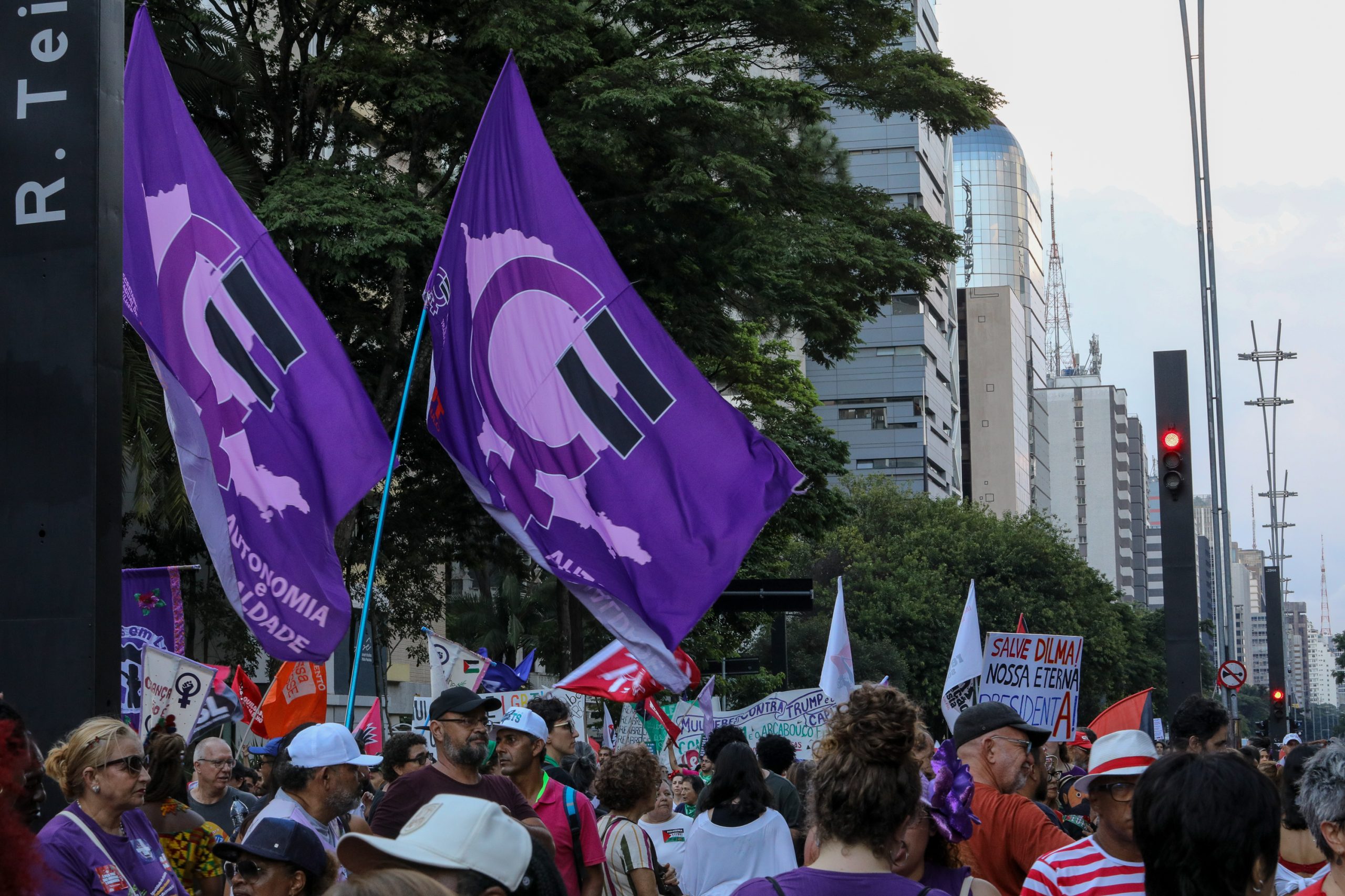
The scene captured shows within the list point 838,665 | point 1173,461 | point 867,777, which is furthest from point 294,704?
point 867,777

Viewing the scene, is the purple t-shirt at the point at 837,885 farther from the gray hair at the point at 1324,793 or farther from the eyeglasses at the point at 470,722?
the eyeglasses at the point at 470,722

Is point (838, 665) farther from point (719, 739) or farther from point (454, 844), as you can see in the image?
point (454, 844)

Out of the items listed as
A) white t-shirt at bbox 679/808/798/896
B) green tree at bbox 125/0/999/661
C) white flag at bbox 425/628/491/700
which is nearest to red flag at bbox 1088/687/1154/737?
white t-shirt at bbox 679/808/798/896

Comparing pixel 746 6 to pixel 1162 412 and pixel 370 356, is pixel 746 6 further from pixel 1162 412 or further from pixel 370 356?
pixel 1162 412

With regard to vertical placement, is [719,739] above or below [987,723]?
below

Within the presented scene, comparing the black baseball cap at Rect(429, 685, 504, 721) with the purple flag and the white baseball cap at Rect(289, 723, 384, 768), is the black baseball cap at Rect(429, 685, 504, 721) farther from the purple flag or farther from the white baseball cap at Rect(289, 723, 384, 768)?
the purple flag

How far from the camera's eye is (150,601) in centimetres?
1060

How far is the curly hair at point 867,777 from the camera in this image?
151 inches

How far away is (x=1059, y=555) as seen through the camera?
67688mm

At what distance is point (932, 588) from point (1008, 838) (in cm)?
5657

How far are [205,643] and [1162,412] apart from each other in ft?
41.3

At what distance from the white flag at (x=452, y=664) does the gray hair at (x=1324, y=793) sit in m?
10.8

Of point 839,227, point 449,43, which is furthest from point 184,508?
point 839,227

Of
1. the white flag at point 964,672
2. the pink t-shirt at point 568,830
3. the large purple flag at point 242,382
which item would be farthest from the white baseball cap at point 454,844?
the white flag at point 964,672
